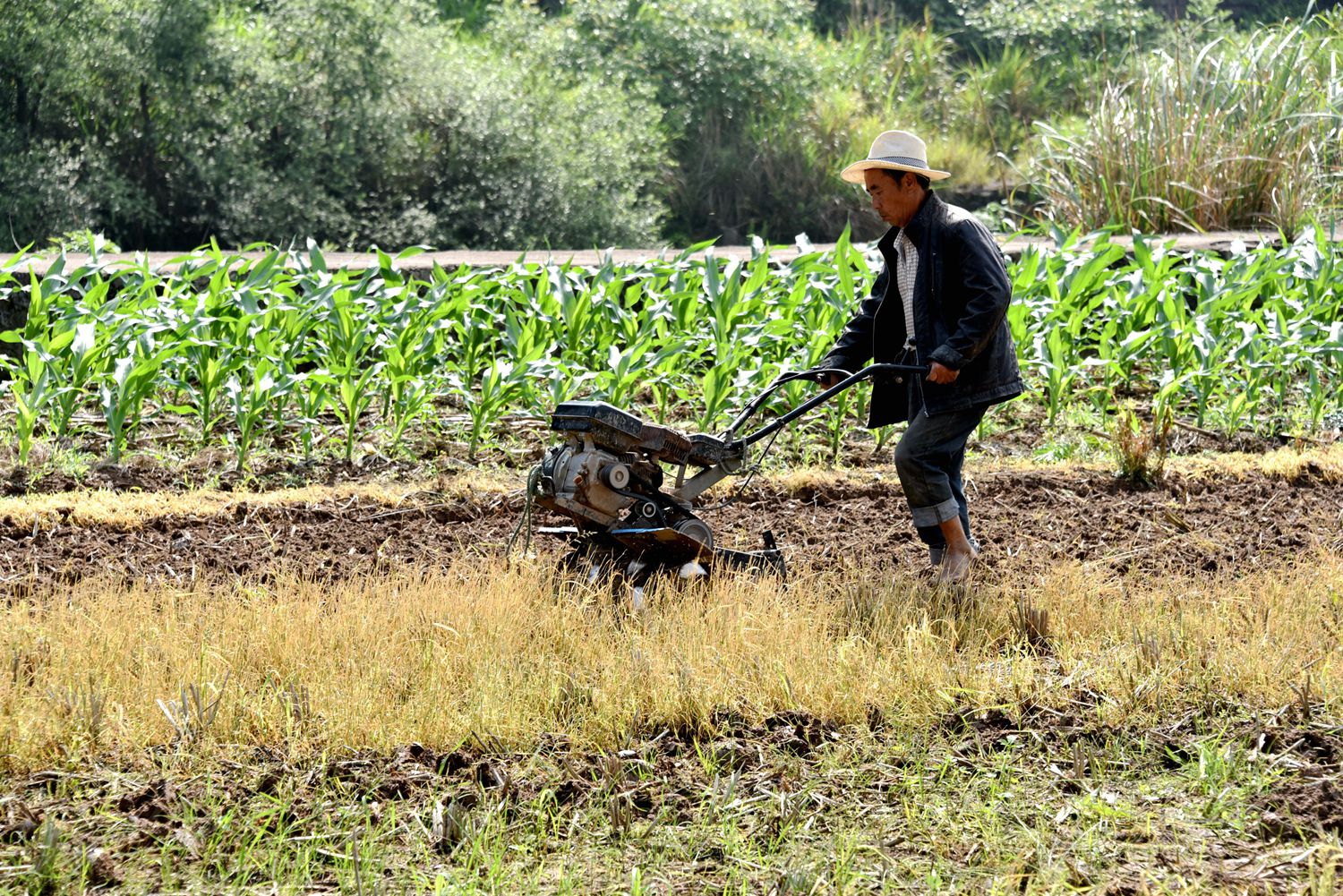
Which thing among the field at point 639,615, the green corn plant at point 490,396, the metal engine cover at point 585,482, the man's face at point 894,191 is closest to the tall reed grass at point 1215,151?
the field at point 639,615

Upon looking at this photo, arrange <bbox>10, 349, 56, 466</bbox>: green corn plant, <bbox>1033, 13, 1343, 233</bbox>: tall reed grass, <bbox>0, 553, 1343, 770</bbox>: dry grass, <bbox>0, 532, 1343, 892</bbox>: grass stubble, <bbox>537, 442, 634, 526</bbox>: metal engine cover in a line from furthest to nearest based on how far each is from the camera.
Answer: <bbox>1033, 13, 1343, 233</bbox>: tall reed grass → <bbox>10, 349, 56, 466</bbox>: green corn plant → <bbox>537, 442, 634, 526</bbox>: metal engine cover → <bbox>0, 553, 1343, 770</bbox>: dry grass → <bbox>0, 532, 1343, 892</bbox>: grass stubble

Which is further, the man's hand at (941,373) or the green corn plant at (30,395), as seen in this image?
the green corn plant at (30,395)

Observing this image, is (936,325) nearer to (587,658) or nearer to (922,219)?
(922,219)

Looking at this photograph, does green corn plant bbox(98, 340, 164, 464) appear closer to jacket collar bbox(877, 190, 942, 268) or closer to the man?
the man

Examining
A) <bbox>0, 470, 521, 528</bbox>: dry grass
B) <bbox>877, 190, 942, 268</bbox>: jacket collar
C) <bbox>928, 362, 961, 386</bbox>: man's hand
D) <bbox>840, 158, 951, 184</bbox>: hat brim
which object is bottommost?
<bbox>0, 470, 521, 528</bbox>: dry grass

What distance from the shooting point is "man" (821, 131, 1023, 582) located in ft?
13.7

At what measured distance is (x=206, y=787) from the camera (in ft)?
9.70

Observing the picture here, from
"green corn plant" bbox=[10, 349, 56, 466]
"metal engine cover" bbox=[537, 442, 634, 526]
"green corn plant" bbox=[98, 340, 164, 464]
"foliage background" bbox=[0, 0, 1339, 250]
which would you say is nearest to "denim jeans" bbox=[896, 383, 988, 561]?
"metal engine cover" bbox=[537, 442, 634, 526]

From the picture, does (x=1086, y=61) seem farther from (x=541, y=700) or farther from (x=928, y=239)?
(x=541, y=700)

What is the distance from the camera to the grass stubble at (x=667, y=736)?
8.98 ft

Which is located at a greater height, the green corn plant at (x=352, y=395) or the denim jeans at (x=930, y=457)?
the denim jeans at (x=930, y=457)

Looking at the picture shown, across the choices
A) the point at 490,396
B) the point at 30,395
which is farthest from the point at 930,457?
the point at 30,395

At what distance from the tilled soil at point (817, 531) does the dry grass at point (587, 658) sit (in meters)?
0.52

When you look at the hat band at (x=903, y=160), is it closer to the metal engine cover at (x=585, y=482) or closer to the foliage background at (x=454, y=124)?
the metal engine cover at (x=585, y=482)
